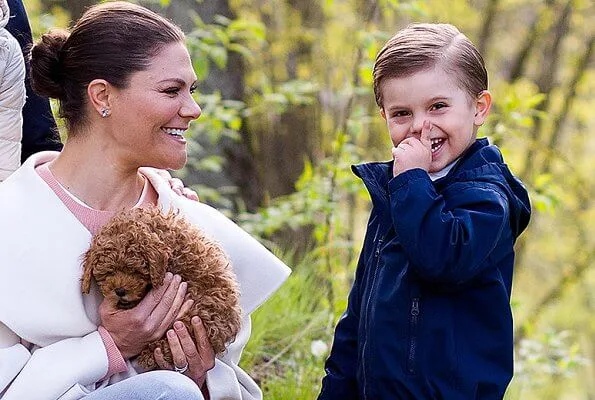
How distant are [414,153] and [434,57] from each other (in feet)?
0.98

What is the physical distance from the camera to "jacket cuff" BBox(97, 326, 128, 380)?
2.69 m

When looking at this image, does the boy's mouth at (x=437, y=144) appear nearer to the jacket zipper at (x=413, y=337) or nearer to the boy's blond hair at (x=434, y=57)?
the boy's blond hair at (x=434, y=57)

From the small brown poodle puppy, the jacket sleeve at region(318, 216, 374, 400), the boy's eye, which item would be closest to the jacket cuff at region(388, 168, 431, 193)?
the boy's eye

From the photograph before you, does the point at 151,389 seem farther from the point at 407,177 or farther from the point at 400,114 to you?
the point at 400,114

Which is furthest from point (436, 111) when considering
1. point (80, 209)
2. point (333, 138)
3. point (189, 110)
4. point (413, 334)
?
point (333, 138)

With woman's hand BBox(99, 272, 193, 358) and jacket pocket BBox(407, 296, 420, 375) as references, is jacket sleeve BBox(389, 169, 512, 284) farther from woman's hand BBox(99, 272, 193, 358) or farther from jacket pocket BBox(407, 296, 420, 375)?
woman's hand BBox(99, 272, 193, 358)

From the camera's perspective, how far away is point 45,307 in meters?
2.69

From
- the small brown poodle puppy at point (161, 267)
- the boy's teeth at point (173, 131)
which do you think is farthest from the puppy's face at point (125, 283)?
the boy's teeth at point (173, 131)

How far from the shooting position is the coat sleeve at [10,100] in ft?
10.6

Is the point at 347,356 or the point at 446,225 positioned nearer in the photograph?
the point at 446,225

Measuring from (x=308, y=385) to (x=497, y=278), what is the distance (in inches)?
57.3

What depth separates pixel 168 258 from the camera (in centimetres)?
265

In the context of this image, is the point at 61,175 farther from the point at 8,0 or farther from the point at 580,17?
the point at 580,17

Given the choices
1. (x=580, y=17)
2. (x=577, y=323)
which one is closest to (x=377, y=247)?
(x=580, y=17)
